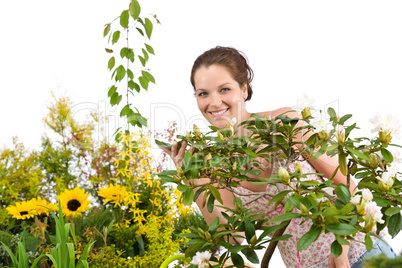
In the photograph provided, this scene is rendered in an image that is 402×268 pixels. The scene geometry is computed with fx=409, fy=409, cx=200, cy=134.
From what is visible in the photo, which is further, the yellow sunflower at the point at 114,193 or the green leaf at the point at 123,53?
the green leaf at the point at 123,53

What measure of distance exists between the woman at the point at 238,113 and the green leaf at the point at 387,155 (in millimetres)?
523

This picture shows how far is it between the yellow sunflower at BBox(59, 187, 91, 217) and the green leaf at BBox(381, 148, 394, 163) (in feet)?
4.68

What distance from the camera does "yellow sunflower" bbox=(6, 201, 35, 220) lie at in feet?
6.55

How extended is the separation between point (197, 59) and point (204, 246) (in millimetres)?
1100

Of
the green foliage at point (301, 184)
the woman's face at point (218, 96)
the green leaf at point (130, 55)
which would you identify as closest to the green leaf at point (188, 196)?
the green foliage at point (301, 184)

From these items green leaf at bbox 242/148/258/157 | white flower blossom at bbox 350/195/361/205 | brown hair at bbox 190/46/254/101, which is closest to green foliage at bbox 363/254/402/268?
white flower blossom at bbox 350/195/361/205

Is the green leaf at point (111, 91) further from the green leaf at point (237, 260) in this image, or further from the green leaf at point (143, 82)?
the green leaf at point (237, 260)

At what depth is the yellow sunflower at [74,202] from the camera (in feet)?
6.54

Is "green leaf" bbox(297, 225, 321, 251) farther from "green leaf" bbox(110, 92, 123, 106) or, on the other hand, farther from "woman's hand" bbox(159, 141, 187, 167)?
"green leaf" bbox(110, 92, 123, 106)

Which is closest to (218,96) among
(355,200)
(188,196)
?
(188,196)

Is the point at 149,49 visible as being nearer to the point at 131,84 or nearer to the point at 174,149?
the point at 131,84

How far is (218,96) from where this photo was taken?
1.79 metres

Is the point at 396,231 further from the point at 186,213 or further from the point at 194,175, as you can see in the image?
the point at 186,213

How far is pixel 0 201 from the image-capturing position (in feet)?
7.91
